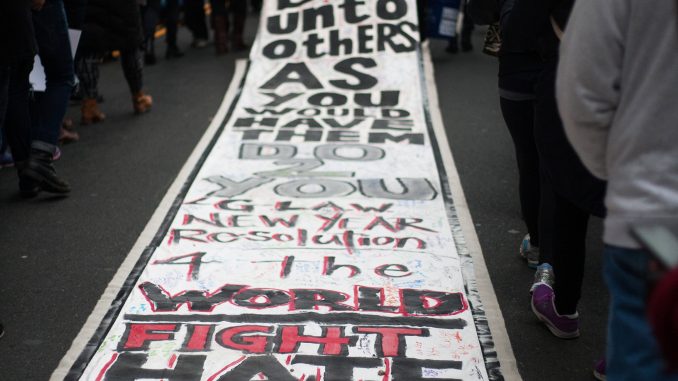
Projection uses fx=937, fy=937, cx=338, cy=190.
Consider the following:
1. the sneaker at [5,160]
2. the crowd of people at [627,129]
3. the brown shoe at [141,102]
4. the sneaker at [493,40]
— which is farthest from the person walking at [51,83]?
the crowd of people at [627,129]

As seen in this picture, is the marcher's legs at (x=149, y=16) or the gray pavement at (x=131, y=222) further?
the marcher's legs at (x=149, y=16)

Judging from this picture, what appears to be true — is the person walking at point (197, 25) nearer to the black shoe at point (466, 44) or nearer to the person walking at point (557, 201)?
the black shoe at point (466, 44)

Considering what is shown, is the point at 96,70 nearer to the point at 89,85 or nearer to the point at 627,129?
the point at 89,85

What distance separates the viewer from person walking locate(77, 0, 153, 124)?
22.5 ft

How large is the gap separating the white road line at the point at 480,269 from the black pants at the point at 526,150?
329mm

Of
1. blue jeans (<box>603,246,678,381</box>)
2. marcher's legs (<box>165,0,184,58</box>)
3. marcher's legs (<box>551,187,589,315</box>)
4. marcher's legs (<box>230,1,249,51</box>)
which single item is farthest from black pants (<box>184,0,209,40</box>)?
blue jeans (<box>603,246,678,381</box>)

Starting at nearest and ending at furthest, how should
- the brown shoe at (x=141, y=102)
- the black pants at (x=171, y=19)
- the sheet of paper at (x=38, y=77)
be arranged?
1. the sheet of paper at (x=38, y=77)
2. the brown shoe at (x=141, y=102)
3. the black pants at (x=171, y=19)

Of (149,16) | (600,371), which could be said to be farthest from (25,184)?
(149,16)

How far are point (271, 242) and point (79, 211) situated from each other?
1259mm

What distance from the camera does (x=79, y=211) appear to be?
5.12 meters

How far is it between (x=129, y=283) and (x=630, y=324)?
8.49ft

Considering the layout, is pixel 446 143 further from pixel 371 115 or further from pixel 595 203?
pixel 595 203

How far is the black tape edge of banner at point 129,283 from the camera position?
10.8 ft

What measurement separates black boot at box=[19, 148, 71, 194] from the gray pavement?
0.08m
